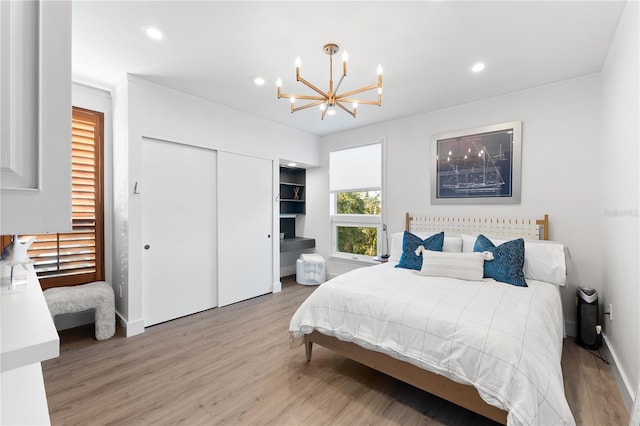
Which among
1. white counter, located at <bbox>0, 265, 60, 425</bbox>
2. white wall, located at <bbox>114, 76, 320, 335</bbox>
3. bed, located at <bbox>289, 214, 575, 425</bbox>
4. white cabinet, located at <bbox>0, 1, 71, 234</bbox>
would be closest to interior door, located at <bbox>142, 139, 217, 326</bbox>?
white wall, located at <bbox>114, 76, 320, 335</bbox>

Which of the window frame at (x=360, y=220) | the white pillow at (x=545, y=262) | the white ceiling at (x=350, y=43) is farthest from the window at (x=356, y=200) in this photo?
the white pillow at (x=545, y=262)

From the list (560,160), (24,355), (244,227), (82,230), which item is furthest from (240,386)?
(560,160)

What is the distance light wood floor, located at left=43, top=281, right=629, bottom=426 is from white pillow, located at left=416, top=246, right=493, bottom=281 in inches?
39.9

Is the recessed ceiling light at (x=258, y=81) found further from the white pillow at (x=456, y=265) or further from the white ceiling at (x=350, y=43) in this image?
the white pillow at (x=456, y=265)

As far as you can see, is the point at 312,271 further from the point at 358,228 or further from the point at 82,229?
the point at 82,229

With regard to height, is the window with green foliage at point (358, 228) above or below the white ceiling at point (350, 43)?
below

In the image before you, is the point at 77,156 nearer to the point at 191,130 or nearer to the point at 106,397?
the point at 191,130

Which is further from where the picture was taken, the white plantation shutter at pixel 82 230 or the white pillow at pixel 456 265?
the white plantation shutter at pixel 82 230

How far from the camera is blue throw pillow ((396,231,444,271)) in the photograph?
10.0ft

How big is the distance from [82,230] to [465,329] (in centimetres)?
390

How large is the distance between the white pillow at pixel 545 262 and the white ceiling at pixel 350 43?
1755 millimetres

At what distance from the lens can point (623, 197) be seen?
2.07m

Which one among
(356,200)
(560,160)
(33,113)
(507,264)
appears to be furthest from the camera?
(356,200)

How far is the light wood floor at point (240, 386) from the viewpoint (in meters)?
1.82
